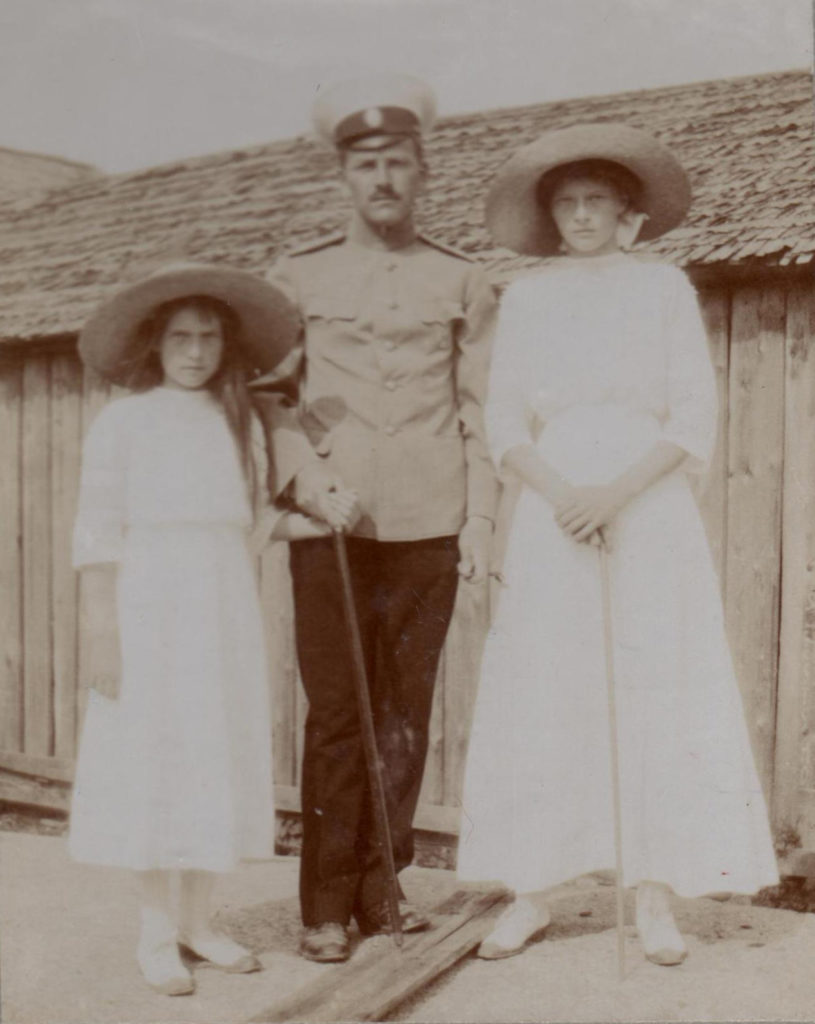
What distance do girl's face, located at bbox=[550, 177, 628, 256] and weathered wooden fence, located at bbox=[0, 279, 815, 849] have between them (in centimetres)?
74

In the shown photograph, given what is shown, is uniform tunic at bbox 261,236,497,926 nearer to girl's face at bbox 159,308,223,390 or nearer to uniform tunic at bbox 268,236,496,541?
uniform tunic at bbox 268,236,496,541

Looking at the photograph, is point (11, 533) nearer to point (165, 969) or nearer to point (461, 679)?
point (461, 679)

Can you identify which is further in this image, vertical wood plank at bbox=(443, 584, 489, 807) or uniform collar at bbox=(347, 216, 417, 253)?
vertical wood plank at bbox=(443, 584, 489, 807)

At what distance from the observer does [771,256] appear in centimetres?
454

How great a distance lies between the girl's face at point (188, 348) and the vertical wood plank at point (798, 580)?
2467 mm

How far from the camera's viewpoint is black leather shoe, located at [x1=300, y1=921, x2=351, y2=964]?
3336mm

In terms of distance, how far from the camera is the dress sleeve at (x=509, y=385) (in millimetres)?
3367

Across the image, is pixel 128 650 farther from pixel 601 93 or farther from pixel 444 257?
pixel 601 93

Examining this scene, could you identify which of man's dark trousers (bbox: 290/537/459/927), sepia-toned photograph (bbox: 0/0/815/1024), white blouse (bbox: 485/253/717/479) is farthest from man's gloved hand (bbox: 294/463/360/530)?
white blouse (bbox: 485/253/717/479)

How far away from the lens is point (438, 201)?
238 inches

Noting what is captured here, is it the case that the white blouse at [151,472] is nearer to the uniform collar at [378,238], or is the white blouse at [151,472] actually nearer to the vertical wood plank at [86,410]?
the uniform collar at [378,238]

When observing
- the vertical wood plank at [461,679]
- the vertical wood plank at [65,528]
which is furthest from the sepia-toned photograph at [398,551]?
the vertical wood plank at [65,528]

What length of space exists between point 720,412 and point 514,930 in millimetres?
2346

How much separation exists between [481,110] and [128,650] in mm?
5015
